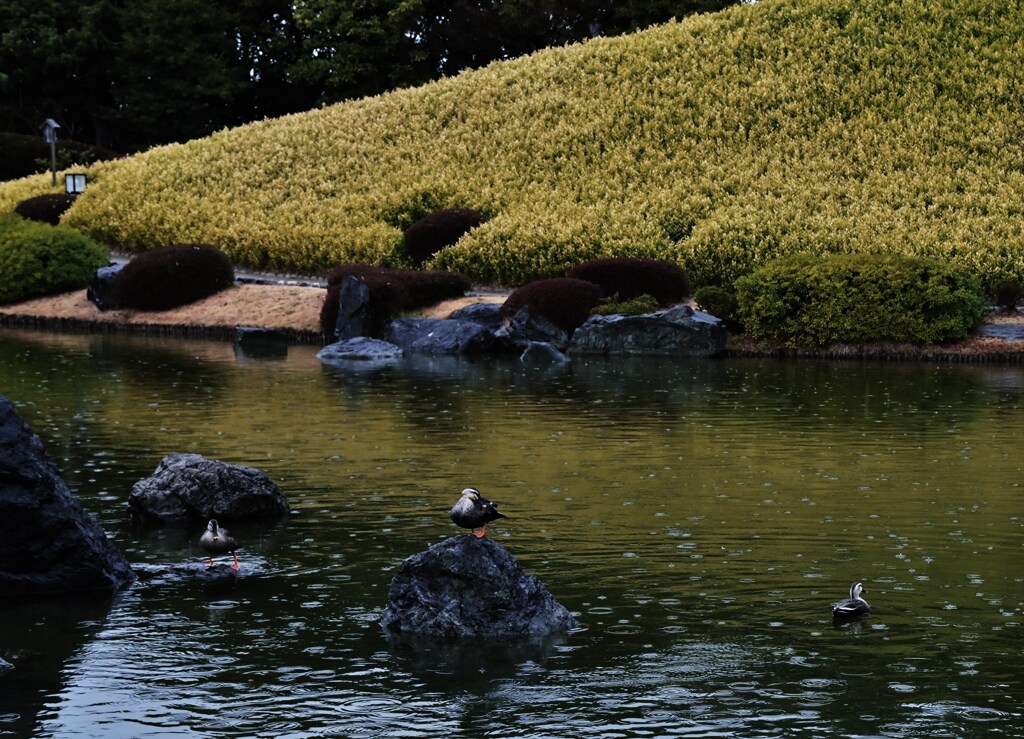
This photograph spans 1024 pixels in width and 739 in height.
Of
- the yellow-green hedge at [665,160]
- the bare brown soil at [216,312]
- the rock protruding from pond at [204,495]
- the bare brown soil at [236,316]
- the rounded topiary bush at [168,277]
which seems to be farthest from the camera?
the rounded topiary bush at [168,277]

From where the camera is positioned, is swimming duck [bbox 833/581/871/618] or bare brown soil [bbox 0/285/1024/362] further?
bare brown soil [bbox 0/285/1024/362]

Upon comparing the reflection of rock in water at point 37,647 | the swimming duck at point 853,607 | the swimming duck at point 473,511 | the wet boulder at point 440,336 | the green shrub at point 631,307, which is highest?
→ the green shrub at point 631,307

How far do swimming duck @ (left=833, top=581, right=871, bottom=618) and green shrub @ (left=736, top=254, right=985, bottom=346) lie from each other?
867 inches

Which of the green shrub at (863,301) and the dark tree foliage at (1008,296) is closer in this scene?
the green shrub at (863,301)

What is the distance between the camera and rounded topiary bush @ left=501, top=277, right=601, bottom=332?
113 ft

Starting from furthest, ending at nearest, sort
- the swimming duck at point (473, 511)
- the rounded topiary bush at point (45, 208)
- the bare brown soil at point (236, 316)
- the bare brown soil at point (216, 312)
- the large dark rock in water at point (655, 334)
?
the rounded topiary bush at point (45, 208) < the bare brown soil at point (216, 312) < the bare brown soil at point (236, 316) < the large dark rock in water at point (655, 334) < the swimming duck at point (473, 511)

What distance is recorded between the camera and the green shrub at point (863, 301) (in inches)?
1287

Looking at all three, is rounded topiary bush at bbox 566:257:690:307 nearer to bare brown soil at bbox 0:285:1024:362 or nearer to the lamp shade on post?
bare brown soil at bbox 0:285:1024:362

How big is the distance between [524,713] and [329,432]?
12.4 m

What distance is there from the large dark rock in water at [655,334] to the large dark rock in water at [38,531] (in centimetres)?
2149

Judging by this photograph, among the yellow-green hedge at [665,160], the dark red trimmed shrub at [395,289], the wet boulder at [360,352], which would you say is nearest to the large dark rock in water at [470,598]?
the wet boulder at [360,352]

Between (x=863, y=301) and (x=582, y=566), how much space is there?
21217mm

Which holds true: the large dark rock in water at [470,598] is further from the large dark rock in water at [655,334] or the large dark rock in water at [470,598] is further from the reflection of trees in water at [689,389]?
the large dark rock in water at [655,334]

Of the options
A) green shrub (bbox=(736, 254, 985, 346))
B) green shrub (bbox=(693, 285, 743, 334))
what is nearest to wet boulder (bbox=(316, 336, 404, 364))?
green shrub (bbox=(693, 285, 743, 334))
